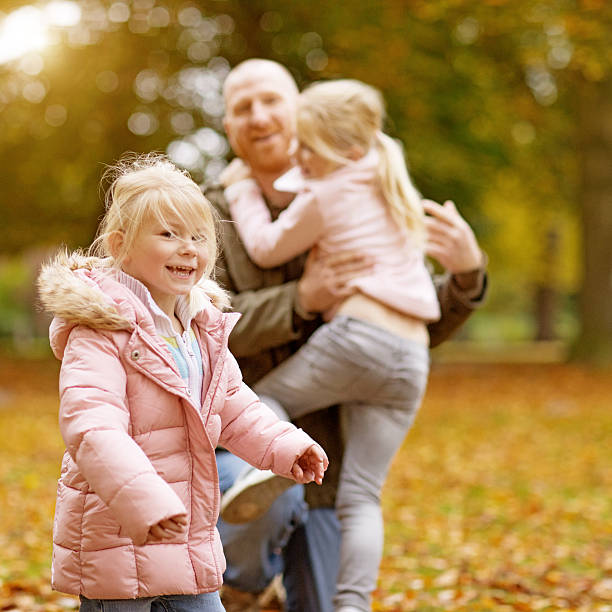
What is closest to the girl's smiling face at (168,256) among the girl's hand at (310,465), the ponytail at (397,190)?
the girl's hand at (310,465)

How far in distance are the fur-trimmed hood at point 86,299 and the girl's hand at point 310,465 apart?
0.47 meters

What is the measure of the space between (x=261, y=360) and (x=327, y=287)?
479mm

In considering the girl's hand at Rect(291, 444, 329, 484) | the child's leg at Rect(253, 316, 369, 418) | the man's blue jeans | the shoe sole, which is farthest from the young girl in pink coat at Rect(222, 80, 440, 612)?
the girl's hand at Rect(291, 444, 329, 484)

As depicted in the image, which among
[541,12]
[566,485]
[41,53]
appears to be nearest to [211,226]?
[566,485]

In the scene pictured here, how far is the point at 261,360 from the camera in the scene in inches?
163

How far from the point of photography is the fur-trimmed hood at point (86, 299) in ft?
8.07

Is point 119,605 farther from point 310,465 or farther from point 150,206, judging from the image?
point 150,206

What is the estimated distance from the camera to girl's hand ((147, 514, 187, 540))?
88.7 inches

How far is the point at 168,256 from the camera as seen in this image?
8.39 ft

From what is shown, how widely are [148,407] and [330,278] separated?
4.86 ft

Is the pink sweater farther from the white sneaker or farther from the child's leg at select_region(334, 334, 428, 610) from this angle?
the white sneaker

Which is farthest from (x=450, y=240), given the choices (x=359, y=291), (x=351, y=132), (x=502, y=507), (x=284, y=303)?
(x=502, y=507)

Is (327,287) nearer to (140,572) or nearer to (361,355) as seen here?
(361,355)

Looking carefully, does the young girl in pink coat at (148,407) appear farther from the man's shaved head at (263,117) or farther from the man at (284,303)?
the man's shaved head at (263,117)
